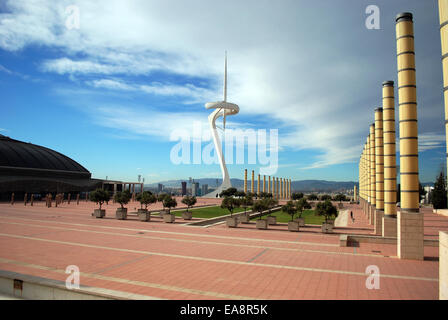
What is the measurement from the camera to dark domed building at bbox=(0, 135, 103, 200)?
177ft

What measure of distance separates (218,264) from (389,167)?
36.2 feet

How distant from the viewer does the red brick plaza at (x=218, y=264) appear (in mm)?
7887

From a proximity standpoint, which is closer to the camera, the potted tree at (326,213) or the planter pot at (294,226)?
the potted tree at (326,213)

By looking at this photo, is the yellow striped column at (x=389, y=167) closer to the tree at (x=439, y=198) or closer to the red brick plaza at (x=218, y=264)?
the red brick plaza at (x=218, y=264)

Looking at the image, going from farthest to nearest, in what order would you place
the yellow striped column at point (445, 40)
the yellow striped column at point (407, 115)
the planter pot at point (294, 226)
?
the planter pot at point (294, 226), the yellow striped column at point (407, 115), the yellow striped column at point (445, 40)

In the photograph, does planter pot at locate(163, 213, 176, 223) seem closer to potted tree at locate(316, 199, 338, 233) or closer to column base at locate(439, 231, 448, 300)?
potted tree at locate(316, 199, 338, 233)

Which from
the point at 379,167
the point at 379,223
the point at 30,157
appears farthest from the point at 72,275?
Result: the point at 30,157

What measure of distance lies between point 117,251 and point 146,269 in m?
3.30

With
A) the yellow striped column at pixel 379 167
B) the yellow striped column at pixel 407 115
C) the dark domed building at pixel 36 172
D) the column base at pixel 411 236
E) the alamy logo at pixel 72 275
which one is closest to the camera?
the alamy logo at pixel 72 275

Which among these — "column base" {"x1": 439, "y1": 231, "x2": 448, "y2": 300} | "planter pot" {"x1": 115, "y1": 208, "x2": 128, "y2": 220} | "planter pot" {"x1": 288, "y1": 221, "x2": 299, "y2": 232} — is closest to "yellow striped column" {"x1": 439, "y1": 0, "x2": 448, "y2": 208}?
"column base" {"x1": 439, "y1": 231, "x2": 448, "y2": 300}

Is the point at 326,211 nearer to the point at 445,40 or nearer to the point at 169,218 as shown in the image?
the point at 169,218

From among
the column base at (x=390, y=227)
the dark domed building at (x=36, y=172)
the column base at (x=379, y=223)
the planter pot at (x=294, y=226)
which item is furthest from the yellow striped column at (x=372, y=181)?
the dark domed building at (x=36, y=172)

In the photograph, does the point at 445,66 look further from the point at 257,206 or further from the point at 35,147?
the point at 35,147
